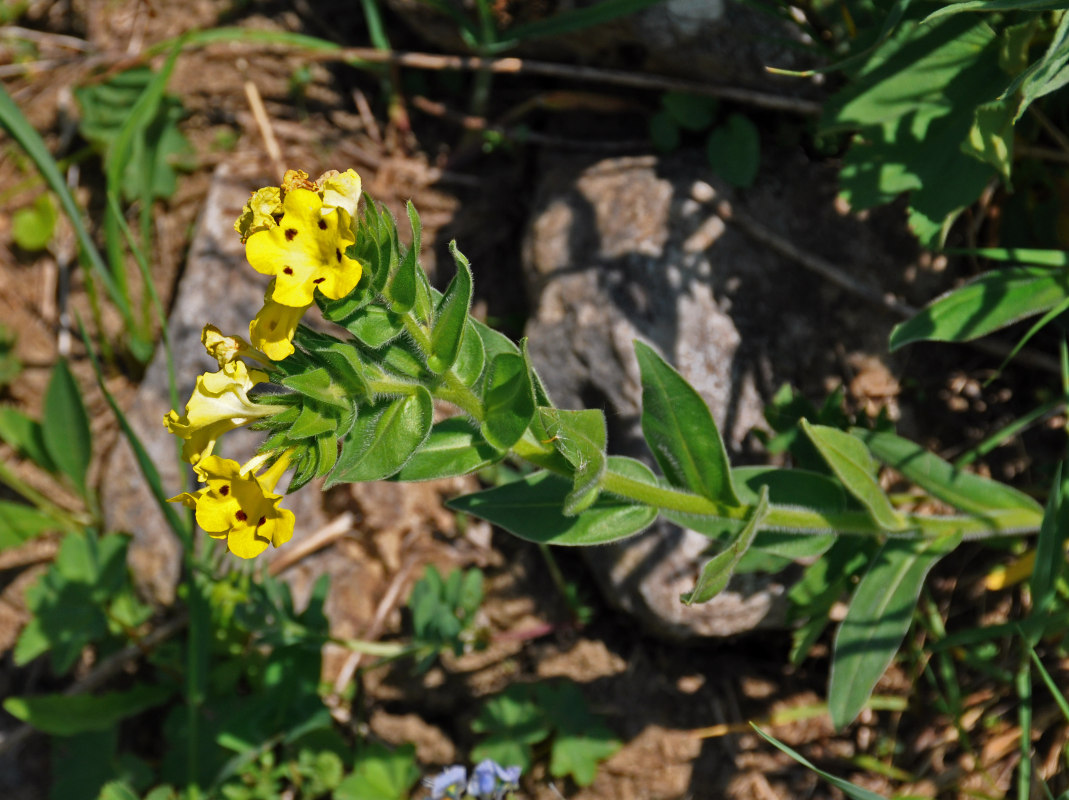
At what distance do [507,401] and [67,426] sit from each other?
10.4 ft

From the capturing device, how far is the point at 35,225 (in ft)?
16.7

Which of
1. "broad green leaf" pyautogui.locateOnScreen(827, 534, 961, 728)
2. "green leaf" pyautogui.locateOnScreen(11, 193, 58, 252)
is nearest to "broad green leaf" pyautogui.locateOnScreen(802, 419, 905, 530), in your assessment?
"broad green leaf" pyautogui.locateOnScreen(827, 534, 961, 728)

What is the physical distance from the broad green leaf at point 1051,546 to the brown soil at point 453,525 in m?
0.86

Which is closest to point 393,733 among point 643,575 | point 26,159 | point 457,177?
point 643,575

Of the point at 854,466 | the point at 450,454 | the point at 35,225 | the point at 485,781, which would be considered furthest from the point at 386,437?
the point at 35,225

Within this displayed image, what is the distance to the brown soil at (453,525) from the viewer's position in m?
→ 3.83

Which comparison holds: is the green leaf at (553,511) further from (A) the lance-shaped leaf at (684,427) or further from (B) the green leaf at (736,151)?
A: (B) the green leaf at (736,151)

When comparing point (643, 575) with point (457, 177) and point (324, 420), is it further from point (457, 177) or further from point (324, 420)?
point (457, 177)

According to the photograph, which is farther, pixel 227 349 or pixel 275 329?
pixel 227 349

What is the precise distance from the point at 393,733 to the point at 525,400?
2.48m

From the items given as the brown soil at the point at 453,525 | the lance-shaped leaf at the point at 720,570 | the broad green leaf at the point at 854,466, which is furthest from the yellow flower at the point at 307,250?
the brown soil at the point at 453,525

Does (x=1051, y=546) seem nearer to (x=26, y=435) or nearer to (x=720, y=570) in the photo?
(x=720, y=570)

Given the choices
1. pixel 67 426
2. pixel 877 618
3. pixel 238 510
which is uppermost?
pixel 238 510

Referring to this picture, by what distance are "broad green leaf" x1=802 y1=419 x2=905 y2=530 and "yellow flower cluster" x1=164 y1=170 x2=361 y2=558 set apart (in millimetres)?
1527
